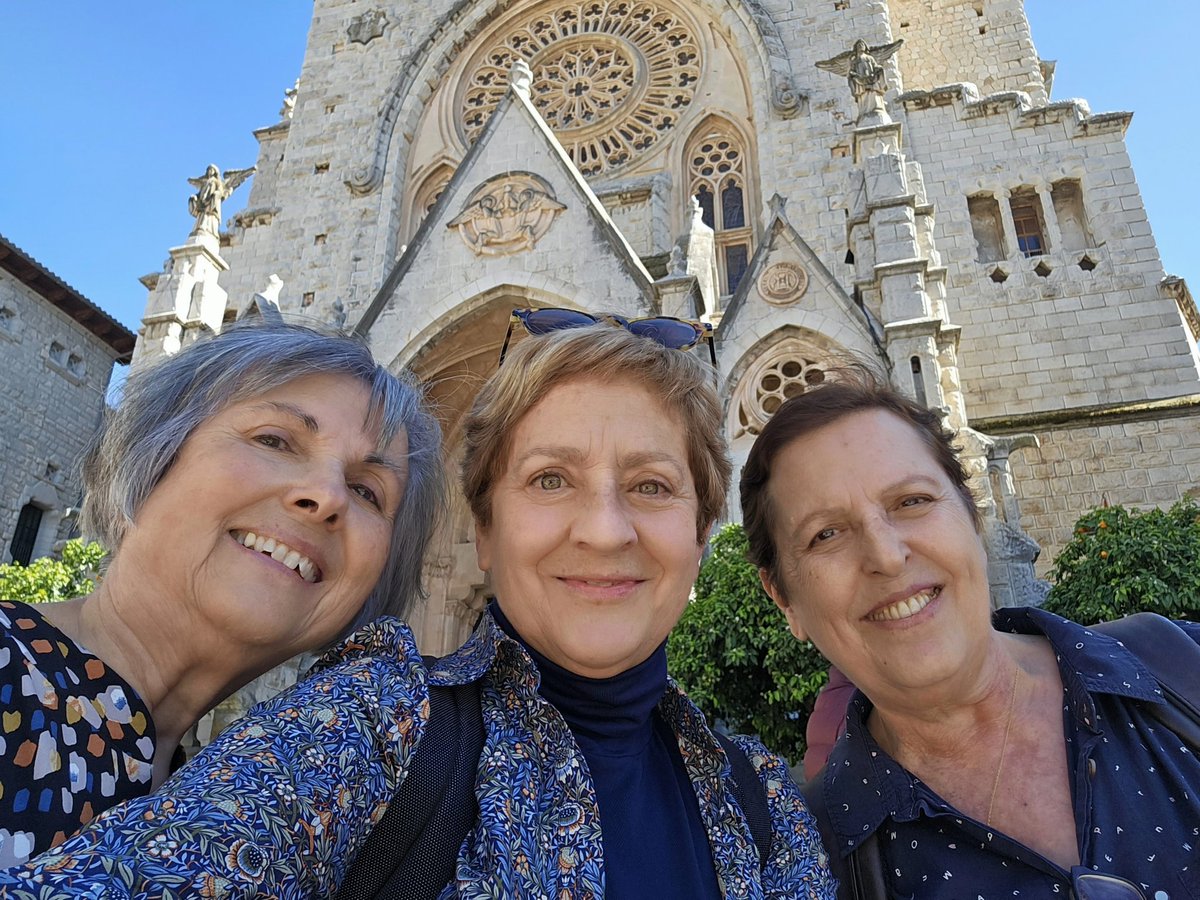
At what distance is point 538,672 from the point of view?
1390mm

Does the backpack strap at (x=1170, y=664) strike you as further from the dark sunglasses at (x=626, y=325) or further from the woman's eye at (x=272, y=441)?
the woman's eye at (x=272, y=441)

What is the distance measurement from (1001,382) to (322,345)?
1088 centimetres

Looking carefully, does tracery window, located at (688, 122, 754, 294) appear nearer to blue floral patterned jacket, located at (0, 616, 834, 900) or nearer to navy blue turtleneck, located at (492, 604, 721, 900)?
navy blue turtleneck, located at (492, 604, 721, 900)

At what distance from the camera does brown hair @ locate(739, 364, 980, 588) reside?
2158mm

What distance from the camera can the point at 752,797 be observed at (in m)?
1.53

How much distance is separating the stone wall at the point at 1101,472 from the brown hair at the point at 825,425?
8.53 meters

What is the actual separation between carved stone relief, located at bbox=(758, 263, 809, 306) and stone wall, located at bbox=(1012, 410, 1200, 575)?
412 centimetres

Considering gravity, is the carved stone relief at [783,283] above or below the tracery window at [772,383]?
above

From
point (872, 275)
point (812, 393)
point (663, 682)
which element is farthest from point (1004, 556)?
point (663, 682)

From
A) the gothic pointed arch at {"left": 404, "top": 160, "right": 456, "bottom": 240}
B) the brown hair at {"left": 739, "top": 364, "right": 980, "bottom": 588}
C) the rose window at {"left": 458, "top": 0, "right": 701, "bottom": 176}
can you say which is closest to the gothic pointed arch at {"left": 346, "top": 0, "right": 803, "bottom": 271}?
the rose window at {"left": 458, "top": 0, "right": 701, "bottom": 176}

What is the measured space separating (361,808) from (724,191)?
13.5 meters

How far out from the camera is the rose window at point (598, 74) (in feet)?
46.6

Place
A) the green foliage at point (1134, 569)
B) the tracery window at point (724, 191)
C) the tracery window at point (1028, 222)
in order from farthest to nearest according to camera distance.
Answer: the tracery window at point (724, 191), the tracery window at point (1028, 222), the green foliage at point (1134, 569)

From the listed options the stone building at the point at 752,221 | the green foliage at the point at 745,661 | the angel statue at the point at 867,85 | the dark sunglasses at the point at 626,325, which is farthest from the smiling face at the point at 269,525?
the angel statue at the point at 867,85
